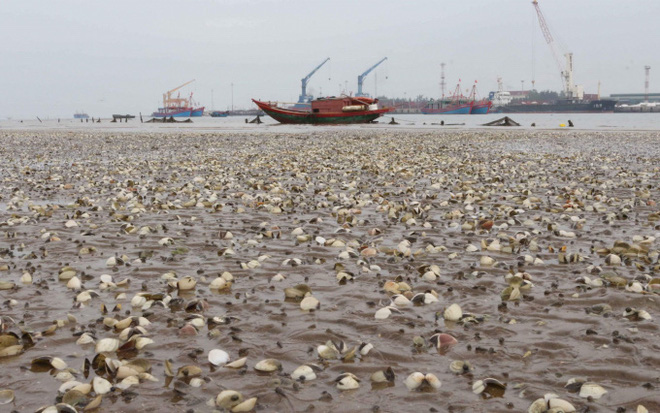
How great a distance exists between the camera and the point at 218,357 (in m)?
4.05

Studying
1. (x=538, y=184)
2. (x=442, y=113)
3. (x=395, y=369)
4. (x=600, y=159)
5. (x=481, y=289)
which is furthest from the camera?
(x=442, y=113)

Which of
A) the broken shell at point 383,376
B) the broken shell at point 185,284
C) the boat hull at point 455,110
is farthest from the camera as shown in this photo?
the boat hull at point 455,110

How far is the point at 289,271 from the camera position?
6438mm

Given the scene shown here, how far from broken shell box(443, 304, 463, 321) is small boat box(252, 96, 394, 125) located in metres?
70.2

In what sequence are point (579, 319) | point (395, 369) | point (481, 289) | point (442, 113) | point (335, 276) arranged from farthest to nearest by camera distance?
1. point (442, 113)
2. point (335, 276)
3. point (481, 289)
4. point (579, 319)
5. point (395, 369)

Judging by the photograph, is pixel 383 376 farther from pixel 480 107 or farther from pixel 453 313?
pixel 480 107

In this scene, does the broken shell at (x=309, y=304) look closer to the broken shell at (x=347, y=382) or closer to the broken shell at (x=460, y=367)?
the broken shell at (x=347, y=382)

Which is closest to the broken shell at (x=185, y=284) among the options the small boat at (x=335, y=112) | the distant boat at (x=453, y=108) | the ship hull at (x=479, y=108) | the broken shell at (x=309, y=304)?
the broken shell at (x=309, y=304)

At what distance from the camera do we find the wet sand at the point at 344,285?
371 centimetres

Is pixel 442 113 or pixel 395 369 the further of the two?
pixel 442 113

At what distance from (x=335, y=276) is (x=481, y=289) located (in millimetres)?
1661

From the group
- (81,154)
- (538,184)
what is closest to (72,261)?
(538,184)

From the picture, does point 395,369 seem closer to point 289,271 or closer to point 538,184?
point 289,271

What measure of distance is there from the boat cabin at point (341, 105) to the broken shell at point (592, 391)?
72.3m
